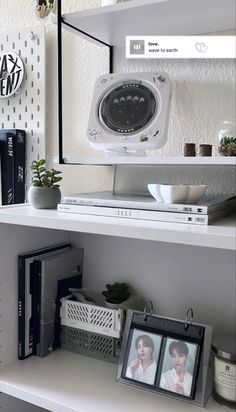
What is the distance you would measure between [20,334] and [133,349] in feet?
1.03

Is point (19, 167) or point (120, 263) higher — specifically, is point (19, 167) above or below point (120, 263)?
above

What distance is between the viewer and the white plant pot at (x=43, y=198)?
1048 millimetres

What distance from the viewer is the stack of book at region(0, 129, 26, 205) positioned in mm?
1284

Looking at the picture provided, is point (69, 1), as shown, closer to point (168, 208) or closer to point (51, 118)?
point (51, 118)

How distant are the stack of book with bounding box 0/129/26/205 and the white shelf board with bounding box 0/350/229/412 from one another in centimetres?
52

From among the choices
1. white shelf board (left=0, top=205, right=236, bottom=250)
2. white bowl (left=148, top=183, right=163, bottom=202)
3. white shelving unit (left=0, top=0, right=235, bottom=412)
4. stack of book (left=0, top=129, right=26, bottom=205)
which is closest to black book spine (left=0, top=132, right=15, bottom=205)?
stack of book (left=0, top=129, right=26, bottom=205)

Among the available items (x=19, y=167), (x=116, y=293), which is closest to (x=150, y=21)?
(x=19, y=167)

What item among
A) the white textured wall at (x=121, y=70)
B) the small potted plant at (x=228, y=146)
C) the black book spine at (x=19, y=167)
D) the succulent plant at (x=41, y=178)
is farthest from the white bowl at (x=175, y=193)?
the black book spine at (x=19, y=167)

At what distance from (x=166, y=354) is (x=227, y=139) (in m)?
0.53

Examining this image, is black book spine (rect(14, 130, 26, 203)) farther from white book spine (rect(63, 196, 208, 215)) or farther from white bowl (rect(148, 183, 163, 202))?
white bowl (rect(148, 183, 163, 202))

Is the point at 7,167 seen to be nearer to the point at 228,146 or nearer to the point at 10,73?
the point at 10,73

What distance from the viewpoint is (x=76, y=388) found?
972 mm

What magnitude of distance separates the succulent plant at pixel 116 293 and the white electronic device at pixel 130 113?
396 mm

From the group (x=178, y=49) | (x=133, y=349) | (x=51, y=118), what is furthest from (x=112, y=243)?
(x=178, y=49)
